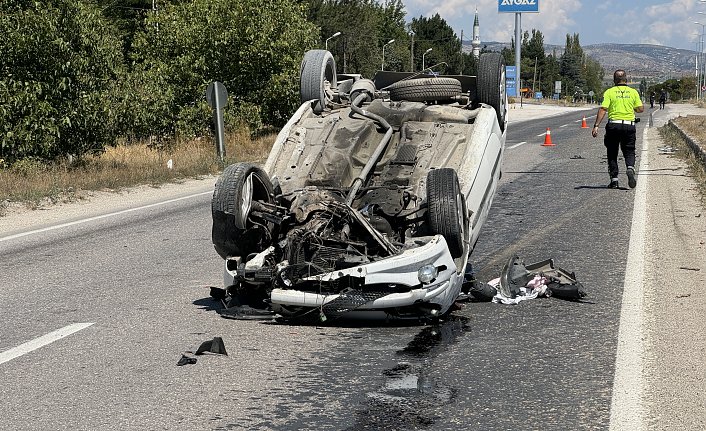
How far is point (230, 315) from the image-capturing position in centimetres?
705

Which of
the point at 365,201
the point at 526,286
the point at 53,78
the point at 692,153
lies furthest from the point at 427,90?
the point at 692,153

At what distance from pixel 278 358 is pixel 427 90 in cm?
468

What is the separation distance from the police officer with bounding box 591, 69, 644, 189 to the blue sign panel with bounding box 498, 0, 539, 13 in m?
45.5

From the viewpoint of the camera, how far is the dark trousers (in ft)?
50.2

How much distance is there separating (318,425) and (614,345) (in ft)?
7.88

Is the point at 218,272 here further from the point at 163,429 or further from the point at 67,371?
the point at 163,429

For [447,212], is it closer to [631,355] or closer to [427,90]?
[631,355]

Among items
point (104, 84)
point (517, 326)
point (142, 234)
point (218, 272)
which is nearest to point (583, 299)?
point (517, 326)

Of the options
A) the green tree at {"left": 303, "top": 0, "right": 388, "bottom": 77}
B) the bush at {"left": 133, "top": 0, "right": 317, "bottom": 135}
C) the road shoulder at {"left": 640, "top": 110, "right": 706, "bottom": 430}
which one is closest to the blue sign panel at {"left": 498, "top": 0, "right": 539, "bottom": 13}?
the green tree at {"left": 303, "top": 0, "right": 388, "bottom": 77}

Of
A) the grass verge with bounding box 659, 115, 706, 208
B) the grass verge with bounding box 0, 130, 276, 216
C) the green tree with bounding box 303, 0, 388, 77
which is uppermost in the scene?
the green tree with bounding box 303, 0, 388, 77

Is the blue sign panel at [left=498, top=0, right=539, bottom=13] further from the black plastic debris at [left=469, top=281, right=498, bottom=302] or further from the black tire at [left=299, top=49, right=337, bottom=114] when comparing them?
the black plastic debris at [left=469, top=281, right=498, bottom=302]

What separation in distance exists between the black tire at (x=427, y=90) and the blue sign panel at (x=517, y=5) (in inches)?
2029

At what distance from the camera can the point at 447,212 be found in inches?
276

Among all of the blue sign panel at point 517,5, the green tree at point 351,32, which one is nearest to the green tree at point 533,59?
the green tree at point 351,32
